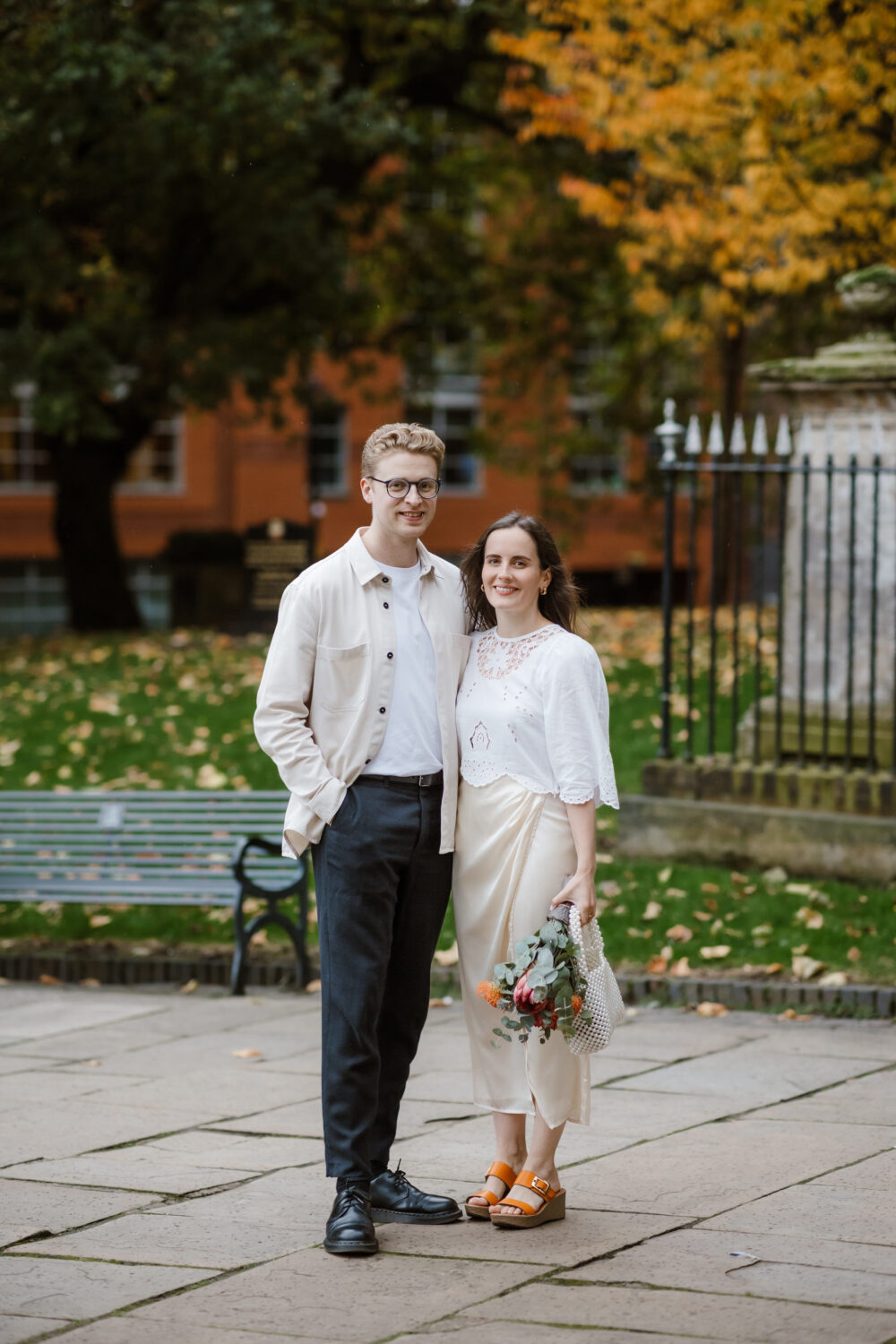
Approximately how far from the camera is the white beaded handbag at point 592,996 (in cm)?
440

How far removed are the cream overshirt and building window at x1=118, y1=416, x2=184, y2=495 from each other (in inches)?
1088

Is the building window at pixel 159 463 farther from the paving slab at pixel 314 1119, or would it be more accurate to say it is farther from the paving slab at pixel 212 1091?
the paving slab at pixel 314 1119

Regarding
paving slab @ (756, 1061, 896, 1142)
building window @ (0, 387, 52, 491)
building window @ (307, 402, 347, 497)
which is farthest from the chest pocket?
building window @ (307, 402, 347, 497)

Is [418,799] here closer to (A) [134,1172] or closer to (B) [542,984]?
(B) [542,984]

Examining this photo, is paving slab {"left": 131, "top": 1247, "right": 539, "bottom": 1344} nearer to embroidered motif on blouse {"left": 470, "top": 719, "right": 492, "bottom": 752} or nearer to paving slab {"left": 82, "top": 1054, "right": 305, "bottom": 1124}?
embroidered motif on blouse {"left": 470, "top": 719, "right": 492, "bottom": 752}

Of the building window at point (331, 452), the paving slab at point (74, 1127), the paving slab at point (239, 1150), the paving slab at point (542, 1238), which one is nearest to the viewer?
the paving slab at point (542, 1238)

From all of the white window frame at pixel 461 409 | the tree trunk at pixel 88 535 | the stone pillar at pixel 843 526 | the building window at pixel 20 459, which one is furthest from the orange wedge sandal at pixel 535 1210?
the white window frame at pixel 461 409

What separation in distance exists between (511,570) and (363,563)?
1.27 ft

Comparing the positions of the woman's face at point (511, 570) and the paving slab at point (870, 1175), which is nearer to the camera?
the woman's face at point (511, 570)

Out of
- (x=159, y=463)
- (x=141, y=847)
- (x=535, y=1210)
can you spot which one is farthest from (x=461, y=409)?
(x=535, y=1210)

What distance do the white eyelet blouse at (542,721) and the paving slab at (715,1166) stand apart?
3.61 ft

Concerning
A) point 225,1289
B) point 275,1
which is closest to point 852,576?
point 225,1289

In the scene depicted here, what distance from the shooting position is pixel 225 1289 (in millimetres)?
4012

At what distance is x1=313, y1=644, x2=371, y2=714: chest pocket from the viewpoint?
178 inches
